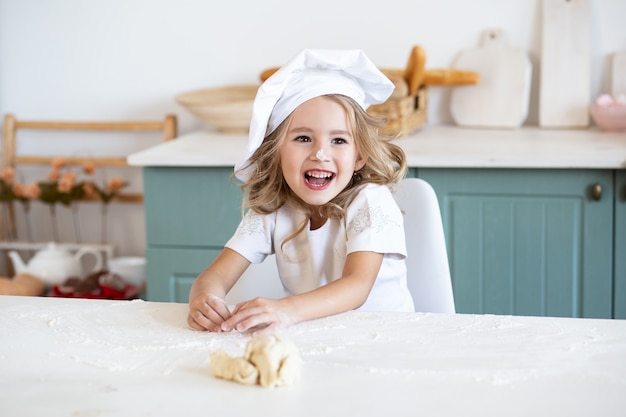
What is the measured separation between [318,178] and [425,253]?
A: 24 cm

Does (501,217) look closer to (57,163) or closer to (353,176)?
(353,176)

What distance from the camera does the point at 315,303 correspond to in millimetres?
1170

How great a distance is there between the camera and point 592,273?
208 cm

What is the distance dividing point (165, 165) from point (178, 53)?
67 cm

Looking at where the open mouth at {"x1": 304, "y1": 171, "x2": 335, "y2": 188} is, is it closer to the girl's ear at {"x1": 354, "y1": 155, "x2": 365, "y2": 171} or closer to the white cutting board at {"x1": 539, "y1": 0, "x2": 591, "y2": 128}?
the girl's ear at {"x1": 354, "y1": 155, "x2": 365, "y2": 171}

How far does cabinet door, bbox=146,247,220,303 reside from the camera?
88.7 inches

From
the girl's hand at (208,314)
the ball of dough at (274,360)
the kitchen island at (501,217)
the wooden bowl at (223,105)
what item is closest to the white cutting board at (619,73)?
the kitchen island at (501,217)

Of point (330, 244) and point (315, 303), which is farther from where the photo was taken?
point (330, 244)

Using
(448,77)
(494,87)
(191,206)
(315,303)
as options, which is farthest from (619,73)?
(315,303)

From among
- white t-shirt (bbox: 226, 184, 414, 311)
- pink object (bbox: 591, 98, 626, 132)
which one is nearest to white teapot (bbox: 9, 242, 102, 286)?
white t-shirt (bbox: 226, 184, 414, 311)

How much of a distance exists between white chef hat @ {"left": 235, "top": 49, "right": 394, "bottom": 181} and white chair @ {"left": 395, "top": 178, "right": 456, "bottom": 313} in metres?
0.20

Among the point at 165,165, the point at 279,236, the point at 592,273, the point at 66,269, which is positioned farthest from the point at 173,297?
the point at 592,273

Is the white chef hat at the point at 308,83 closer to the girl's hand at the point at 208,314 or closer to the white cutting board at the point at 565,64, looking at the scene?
the girl's hand at the point at 208,314

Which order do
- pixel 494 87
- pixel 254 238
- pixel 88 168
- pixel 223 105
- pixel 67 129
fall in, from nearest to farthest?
pixel 254 238
pixel 223 105
pixel 494 87
pixel 88 168
pixel 67 129
